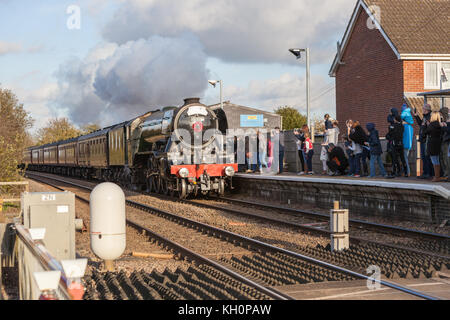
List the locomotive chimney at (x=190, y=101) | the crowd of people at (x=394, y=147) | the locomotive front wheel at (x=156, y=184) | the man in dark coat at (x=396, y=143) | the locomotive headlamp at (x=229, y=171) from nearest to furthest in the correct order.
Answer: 1. the crowd of people at (x=394, y=147)
2. the man in dark coat at (x=396, y=143)
3. the locomotive headlamp at (x=229, y=171)
4. the locomotive chimney at (x=190, y=101)
5. the locomotive front wheel at (x=156, y=184)

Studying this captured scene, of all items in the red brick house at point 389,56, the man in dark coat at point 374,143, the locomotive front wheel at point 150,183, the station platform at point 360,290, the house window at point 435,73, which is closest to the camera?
the station platform at point 360,290

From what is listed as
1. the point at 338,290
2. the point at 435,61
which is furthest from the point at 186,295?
the point at 435,61

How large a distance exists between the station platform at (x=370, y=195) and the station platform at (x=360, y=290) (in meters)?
5.09

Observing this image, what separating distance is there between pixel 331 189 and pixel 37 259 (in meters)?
12.6

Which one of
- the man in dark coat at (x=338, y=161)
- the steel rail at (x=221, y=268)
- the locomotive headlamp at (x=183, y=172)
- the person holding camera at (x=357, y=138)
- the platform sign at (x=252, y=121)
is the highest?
the platform sign at (x=252, y=121)

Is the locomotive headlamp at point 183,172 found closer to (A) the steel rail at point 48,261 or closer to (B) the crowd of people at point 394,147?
(B) the crowd of people at point 394,147

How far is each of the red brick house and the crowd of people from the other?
791 centimetres

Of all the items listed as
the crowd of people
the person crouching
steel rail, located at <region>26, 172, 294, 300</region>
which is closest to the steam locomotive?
the person crouching

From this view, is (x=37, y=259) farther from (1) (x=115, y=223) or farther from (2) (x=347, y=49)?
(2) (x=347, y=49)

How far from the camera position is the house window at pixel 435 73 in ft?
85.6

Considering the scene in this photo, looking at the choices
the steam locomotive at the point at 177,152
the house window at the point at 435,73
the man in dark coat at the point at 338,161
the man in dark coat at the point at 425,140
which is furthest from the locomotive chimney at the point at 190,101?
the house window at the point at 435,73

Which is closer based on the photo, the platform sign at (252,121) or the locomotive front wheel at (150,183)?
the locomotive front wheel at (150,183)

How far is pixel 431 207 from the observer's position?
40.6 feet

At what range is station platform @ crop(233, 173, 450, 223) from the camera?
12320 mm
